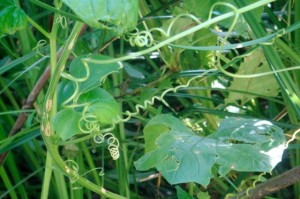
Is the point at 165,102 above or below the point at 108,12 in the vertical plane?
below

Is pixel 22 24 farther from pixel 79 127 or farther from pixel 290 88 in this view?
pixel 290 88

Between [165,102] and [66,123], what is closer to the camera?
[66,123]

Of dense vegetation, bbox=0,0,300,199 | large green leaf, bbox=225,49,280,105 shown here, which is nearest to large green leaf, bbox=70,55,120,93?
dense vegetation, bbox=0,0,300,199

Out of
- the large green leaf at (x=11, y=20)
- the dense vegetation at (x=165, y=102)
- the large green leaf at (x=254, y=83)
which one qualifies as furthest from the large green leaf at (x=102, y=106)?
the large green leaf at (x=254, y=83)

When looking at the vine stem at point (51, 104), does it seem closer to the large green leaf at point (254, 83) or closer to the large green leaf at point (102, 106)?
the large green leaf at point (102, 106)

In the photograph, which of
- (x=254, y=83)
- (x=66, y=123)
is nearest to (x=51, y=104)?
(x=66, y=123)

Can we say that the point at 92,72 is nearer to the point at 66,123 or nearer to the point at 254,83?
the point at 66,123
